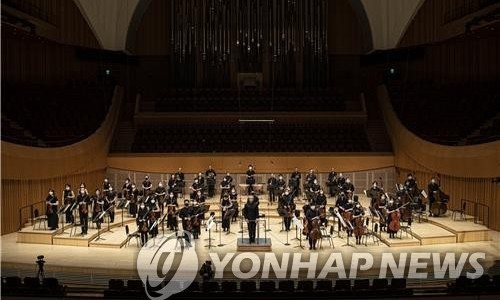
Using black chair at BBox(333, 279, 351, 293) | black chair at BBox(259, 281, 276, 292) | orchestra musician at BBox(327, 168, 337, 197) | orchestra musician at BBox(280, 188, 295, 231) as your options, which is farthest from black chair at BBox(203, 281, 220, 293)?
orchestra musician at BBox(327, 168, 337, 197)

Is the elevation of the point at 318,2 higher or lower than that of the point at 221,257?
higher

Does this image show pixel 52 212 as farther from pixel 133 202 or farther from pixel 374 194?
pixel 374 194

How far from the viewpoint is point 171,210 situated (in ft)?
39.8

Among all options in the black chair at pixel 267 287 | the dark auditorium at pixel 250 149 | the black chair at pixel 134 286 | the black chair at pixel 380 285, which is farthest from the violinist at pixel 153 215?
the black chair at pixel 380 285

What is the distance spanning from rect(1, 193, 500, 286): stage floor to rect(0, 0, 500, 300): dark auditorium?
2.1 inches

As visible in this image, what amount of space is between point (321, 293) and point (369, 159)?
1010 cm

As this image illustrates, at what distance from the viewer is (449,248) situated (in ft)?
36.3

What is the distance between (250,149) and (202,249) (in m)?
7.56

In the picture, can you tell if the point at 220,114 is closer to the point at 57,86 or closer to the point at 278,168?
the point at 278,168

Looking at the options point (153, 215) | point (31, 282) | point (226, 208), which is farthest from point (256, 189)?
point (31, 282)

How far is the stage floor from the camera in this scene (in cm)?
930

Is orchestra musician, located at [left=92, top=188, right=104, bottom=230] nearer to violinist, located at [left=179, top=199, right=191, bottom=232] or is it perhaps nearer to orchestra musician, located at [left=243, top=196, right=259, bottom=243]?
violinist, located at [left=179, top=199, right=191, bottom=232]

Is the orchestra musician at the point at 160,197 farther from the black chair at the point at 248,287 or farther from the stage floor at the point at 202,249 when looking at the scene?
the black chair at the point at 248,287

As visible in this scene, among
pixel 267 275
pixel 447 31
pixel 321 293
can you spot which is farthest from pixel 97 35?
pixel 321 293
